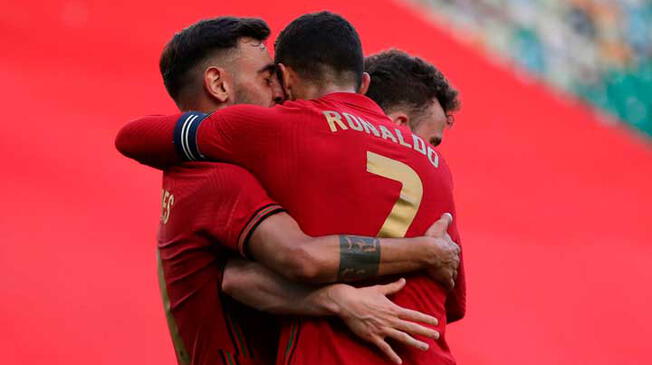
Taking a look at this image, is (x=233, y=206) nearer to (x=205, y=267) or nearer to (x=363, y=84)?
(x=205, y=267)

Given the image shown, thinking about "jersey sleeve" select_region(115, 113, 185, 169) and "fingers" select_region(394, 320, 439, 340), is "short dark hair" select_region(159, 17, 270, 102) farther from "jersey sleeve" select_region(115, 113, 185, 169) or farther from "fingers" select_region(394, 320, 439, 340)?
"fingers" select_region(394, 320, 439, 340)

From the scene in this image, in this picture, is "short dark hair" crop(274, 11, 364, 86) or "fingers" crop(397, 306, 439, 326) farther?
"short dark hair" crop(274, 11, 364, 86)

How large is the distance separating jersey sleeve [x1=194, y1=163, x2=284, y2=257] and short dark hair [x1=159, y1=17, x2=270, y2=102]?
0.62m

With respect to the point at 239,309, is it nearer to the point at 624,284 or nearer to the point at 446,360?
the point at 446,360

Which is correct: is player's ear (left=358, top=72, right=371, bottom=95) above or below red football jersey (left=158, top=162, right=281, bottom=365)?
above

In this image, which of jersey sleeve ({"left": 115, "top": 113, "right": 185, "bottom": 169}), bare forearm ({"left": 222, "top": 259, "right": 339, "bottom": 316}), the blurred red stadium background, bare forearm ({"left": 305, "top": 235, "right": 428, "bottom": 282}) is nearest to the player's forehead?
jersey sleeve ({"left": 115, "top": 113, "right": 185, "bottom": 169})

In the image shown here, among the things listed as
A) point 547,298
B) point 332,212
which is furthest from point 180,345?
point 547,298

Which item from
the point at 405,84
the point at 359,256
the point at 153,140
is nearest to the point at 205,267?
the point at 153,140

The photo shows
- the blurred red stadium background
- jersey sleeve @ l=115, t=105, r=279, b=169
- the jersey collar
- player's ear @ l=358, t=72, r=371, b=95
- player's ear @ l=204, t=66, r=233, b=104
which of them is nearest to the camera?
jersey sleeve @ l=115, t=105, r=279, b=169

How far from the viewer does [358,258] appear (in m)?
2.54

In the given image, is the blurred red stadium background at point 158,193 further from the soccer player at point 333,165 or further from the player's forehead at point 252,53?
the soccer player at point 333,165

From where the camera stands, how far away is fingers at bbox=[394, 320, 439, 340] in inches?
101

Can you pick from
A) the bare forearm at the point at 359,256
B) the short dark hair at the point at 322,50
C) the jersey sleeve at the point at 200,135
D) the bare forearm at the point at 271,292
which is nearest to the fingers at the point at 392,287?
the bare forearm at the point at 359,256

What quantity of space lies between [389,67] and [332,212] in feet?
4.06
